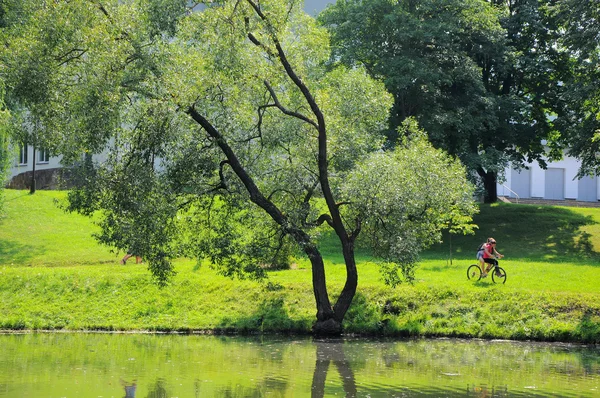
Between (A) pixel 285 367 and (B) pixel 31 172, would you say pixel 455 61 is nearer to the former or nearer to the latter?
(A) pixel 285 367

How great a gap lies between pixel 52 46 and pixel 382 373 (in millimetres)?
11726

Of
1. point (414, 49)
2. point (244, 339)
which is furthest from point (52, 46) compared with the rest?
point (414, 49)

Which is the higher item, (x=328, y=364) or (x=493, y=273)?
(x=493, y=273)

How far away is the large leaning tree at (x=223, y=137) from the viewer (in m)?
22.6

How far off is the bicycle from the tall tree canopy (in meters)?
11.7

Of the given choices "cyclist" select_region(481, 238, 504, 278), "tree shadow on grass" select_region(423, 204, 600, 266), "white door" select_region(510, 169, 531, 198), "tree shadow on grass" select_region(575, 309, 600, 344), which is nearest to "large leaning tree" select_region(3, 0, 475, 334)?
"cyclist" select_region(481, 238, 504, 278)

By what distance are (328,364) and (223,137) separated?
25.9 feet

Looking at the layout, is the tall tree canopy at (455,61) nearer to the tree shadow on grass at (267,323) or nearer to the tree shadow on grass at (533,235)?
the tree shadow on grass at (533,235)

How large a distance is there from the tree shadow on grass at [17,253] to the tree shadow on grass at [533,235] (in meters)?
18.8

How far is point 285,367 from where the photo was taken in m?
20.9

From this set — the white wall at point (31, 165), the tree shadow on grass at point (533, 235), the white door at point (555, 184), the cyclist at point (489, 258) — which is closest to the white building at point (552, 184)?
the white door at point (555, 184)

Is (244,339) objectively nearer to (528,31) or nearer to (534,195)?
(528,31)

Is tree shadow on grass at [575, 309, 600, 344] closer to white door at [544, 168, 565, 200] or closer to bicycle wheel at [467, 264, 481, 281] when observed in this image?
bicycle wheel at [467, 264, 481, 281]

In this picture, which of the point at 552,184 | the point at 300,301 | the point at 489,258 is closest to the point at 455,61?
the point at 489,258
